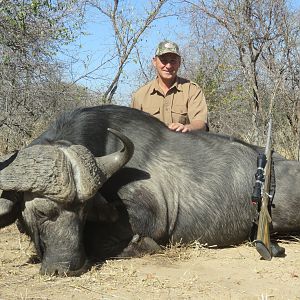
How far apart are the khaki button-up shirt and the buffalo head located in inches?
96.7

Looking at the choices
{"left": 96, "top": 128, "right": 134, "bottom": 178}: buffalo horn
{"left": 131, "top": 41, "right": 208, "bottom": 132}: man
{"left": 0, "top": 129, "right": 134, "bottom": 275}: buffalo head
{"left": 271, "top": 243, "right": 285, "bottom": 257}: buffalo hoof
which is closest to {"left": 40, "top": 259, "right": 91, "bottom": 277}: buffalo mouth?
{"left": 0, "top": 129, "right": 134, "bottom": 275}: buffalo head

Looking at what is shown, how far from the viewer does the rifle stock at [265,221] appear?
4.40 m

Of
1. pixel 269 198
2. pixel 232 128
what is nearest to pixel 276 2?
pixel 232 128

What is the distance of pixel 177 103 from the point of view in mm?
6363

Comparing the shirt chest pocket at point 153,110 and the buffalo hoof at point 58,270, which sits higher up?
the shirt chest pocket at point 153,110

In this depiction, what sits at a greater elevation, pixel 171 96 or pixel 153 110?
pixel 171 96

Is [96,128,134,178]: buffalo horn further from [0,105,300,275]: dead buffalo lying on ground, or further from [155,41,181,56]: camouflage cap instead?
[155,41,181,56]: camouflage cap

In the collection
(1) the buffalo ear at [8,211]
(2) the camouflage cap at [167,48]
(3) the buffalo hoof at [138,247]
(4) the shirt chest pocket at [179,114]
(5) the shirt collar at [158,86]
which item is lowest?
(3) the buffalo hoof at [138,247]

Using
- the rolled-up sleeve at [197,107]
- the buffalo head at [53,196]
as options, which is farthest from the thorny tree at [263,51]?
the buffalo head at [53,196]

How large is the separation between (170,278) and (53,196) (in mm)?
979

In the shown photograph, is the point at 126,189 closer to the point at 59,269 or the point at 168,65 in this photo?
the point at 59,269

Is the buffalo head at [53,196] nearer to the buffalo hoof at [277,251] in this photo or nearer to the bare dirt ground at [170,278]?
the bare dirt ground at [170,278]

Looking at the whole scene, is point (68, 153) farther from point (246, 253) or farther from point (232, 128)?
point (232, 128)

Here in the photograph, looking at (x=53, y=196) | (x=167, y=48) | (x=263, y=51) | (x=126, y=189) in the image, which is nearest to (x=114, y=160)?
(x=126, y=189)
